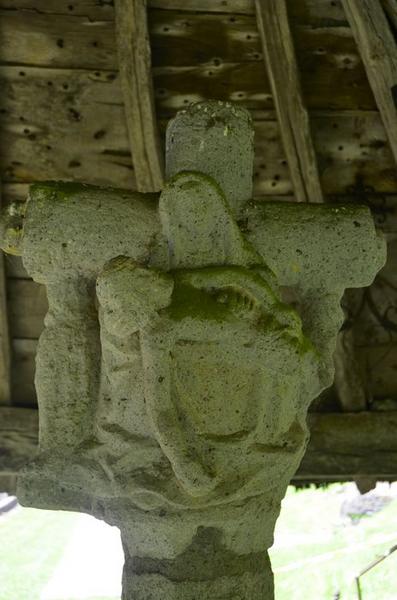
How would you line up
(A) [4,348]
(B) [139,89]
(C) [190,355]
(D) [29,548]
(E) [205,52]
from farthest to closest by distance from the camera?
(D) [29,548] < (A) [4,348] < (E) [205,52] < (B) [139,89] < (C) [190,355]

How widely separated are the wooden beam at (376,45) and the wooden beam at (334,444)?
131 centimetres

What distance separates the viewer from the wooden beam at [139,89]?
287 centimetres

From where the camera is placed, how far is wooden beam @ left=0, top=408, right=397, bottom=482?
312 cm

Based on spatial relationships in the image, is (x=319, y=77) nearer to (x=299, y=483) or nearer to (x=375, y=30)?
(x=375, y=30)

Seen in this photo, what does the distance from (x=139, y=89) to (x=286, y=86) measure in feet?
1.97

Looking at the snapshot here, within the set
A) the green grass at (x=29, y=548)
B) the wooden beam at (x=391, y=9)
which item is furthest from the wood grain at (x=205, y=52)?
the green grass at (x=29, y=548)

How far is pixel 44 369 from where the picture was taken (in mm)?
1584

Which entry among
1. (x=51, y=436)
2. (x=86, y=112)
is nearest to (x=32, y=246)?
(x=51, y=436)

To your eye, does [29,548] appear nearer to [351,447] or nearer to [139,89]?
[351,447]

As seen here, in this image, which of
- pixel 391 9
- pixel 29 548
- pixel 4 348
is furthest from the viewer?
pixel 29 548

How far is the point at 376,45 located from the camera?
2.72 meters

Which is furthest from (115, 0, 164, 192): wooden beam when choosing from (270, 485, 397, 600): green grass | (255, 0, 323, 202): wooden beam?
(270, 485, 397, 600): green grass

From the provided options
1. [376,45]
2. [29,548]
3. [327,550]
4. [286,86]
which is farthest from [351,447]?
[29,548]

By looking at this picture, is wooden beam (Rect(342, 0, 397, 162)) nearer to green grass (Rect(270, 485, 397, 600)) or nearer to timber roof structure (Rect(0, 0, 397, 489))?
timber roof structure (Rect(0, 0, 397, 489))
